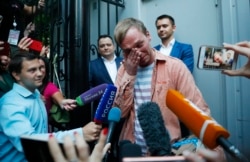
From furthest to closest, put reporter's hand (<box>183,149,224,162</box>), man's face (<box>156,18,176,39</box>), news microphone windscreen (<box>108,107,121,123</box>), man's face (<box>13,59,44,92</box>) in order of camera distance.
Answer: man's face (<box>156,18,176,39</box>), man's face (<box>13,59,44,92</box>), news microphone windscreen (<box>108,107,121,123</box>), reporter's hand (<box>183,149,224,162</box>)

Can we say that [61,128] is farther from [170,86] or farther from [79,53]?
[170,86]

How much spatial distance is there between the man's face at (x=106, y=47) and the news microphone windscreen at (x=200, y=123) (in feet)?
8.07

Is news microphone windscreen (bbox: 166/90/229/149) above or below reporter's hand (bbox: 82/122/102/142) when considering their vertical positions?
above

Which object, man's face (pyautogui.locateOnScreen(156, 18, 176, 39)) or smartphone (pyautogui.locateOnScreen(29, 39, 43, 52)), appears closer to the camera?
smartphone (pyautogui.locateOnScreen(29, 39, 43, 52))

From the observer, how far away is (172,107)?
103 cm

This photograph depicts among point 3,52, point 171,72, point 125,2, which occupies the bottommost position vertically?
point 171,72

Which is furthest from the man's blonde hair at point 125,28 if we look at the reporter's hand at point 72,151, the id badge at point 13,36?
the id badge at point 13,36

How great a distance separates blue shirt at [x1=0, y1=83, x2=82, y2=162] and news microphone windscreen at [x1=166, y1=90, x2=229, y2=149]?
907 mm

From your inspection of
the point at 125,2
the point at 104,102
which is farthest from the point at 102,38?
the point at 104,102

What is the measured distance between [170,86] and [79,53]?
1299 mm

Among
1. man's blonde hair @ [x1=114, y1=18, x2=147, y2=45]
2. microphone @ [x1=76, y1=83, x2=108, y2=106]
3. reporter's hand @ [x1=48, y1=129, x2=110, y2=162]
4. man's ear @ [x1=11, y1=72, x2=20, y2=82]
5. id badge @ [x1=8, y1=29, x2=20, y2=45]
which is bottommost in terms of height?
reporter's hand @ [x1=48, y1=129, x2=110, y2=162]

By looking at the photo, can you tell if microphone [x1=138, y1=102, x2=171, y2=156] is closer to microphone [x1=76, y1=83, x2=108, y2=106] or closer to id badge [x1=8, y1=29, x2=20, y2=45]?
microphone [x1=76, y1=83, x2=108, y2=106]

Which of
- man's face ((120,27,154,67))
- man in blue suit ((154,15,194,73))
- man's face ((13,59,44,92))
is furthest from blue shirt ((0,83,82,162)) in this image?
man in blue suit ((154,15,194,73))

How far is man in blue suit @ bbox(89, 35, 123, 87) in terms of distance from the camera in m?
3.23
